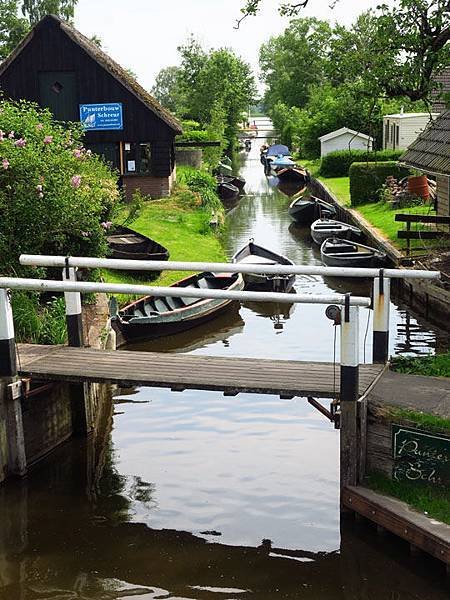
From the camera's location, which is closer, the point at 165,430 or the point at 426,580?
the point at 426,580

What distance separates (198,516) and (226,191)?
39.4 metres

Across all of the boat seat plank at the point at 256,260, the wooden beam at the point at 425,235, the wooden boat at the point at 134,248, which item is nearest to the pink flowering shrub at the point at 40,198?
the wooden boat at the point at 134,248

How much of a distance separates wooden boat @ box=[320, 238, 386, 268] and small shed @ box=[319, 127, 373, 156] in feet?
98.7

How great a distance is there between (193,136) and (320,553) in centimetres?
5014

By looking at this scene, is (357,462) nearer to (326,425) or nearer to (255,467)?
(255,467)

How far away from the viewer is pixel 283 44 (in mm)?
116188

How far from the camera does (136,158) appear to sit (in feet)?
119

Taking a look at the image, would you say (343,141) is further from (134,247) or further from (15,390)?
(15,390)

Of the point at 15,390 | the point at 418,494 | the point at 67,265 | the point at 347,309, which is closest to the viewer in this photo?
the point at 418,494

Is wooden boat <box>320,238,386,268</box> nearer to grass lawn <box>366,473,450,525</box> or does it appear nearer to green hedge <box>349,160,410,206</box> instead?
green hedge <box>349,160,410,206</box>

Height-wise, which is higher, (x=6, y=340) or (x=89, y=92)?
(x=89, y=92)

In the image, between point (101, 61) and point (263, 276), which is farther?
point (101, 61)

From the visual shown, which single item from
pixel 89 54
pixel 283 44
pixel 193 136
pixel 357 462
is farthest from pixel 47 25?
pixel 283 44

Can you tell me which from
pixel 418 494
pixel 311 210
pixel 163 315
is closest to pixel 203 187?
pixel 311 210
